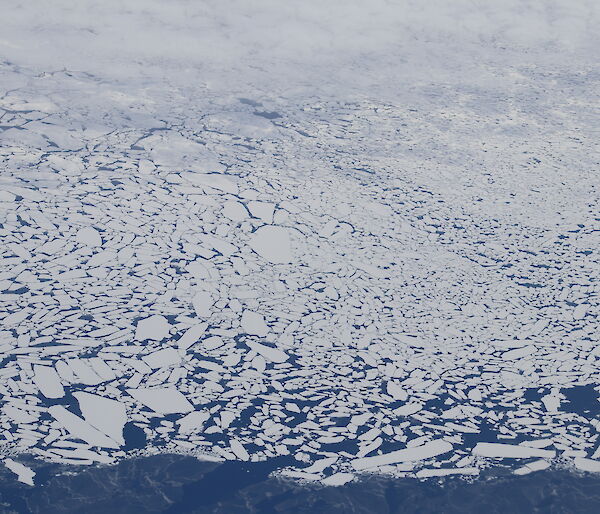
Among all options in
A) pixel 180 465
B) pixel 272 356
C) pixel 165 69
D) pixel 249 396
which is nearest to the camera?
pixel 180 465

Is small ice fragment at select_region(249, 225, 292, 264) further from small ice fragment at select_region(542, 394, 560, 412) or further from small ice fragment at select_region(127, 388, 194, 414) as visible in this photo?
small ice fragment at select_region(542, 394, 560, 412)

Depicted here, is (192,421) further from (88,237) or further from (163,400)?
(88,237)

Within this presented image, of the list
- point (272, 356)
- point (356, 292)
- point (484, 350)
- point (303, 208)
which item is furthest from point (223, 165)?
point (484, 350)

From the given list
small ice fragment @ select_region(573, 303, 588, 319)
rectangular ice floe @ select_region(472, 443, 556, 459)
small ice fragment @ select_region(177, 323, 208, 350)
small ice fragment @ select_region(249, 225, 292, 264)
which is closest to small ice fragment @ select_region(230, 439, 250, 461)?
small ice fragment @ select_region(177, 323, 208, 350)

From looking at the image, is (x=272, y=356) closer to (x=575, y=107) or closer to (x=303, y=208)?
(x=303, y=208)

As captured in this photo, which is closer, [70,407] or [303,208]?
[70,407]

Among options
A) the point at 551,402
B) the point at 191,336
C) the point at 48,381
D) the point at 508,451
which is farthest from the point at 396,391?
the point at 48,381
